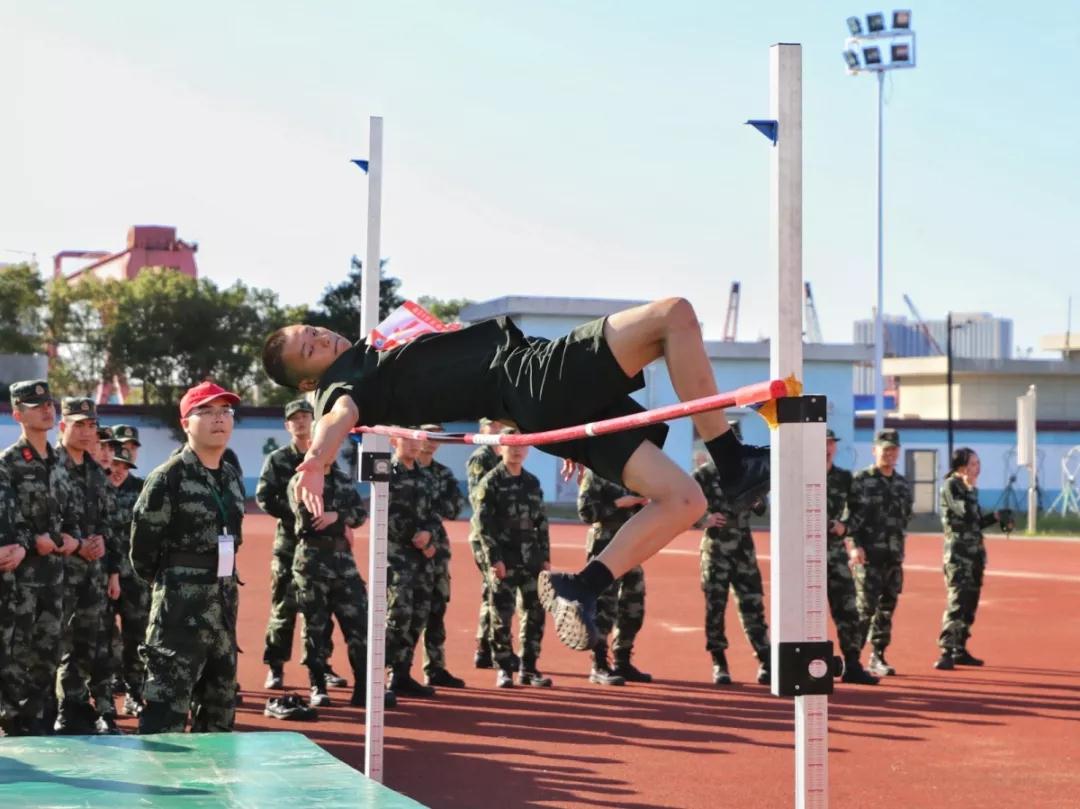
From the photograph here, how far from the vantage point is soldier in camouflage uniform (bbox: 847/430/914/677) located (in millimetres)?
11805

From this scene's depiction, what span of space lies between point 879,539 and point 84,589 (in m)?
5.98

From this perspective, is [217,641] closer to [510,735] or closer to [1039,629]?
[510,735]

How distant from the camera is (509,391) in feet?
16.4

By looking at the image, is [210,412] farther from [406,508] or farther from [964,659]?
[964,659]

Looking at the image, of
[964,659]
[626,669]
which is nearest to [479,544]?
[626,669]

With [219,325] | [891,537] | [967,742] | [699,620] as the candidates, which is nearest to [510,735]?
[967,742]

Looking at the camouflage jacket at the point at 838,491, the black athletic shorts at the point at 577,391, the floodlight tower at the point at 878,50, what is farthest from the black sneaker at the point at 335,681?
the floodlight tower at the point at 878,50

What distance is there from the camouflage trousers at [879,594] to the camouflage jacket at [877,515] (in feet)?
0.32

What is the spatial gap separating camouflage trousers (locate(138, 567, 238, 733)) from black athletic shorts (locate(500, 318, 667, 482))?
2.27 meters

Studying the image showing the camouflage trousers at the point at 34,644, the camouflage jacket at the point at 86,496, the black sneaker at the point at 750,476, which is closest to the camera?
the black sneaker at the point at 750,476

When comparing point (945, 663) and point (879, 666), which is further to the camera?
point (945, 663)

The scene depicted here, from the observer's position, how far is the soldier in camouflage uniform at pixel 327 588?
966cm

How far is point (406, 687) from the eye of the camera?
10477mm

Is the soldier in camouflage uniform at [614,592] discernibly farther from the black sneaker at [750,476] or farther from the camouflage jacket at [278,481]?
the black sneaker at [750,476]
